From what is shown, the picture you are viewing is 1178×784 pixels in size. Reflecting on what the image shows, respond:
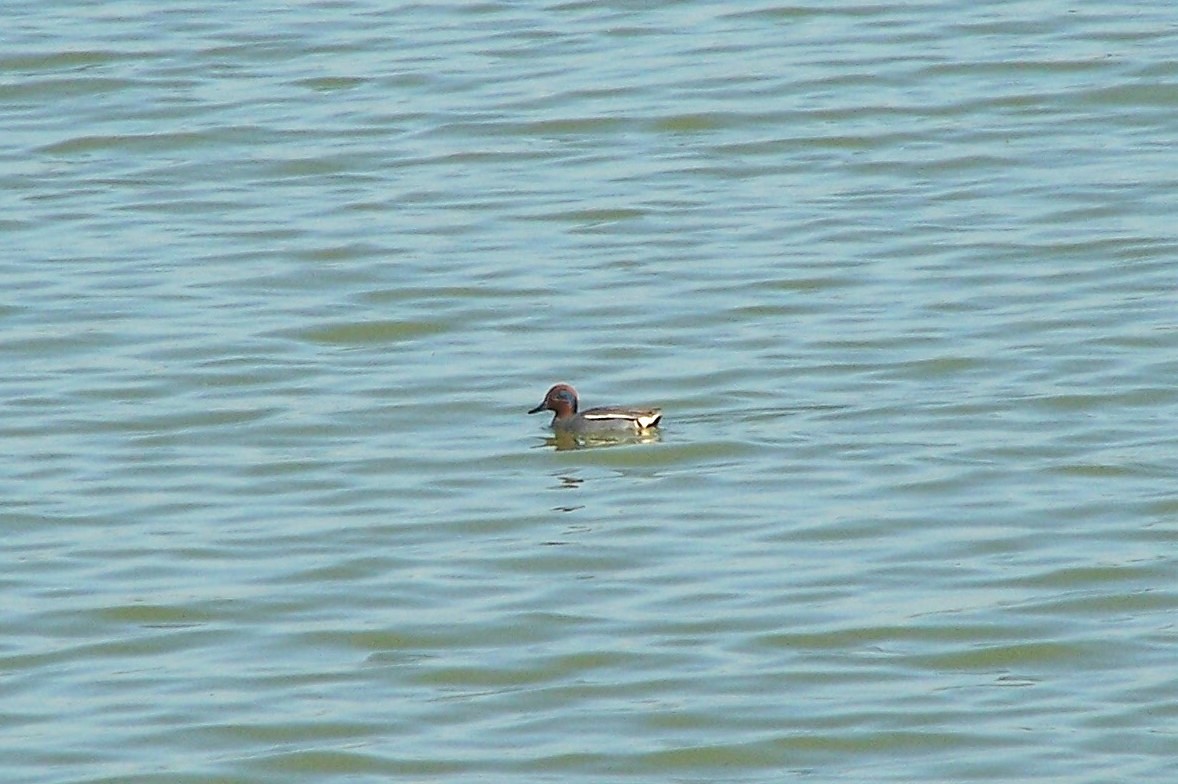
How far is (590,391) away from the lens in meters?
12.9

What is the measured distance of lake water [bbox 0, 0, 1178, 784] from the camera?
8914mm

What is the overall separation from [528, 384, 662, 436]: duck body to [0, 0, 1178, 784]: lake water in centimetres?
14

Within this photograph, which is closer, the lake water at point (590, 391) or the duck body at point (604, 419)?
the lake water at point (590, 391)

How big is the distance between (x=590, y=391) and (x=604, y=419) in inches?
41.9

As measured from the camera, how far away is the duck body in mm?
11789

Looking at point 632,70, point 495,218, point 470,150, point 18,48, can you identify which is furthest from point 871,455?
point 18,48

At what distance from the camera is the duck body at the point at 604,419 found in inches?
464

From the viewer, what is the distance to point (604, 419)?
11.8m

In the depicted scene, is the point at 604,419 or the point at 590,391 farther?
the point at 590,391

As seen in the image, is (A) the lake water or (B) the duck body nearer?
(A) the lake water

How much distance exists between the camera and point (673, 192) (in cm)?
1603

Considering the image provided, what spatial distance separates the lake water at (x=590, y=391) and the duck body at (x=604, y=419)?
5.4 inches

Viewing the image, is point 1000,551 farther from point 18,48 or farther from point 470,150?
point 18,48

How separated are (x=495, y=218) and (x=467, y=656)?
21.6ft
